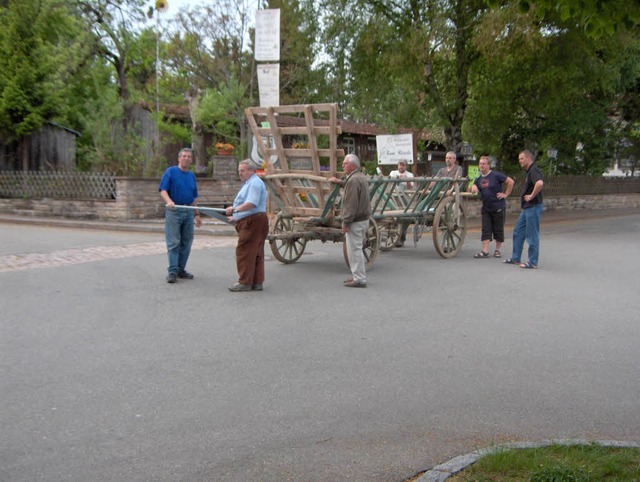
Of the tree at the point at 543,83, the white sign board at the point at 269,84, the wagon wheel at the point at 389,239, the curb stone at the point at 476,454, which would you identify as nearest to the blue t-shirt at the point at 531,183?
the wagon wheel at the point at 389,239

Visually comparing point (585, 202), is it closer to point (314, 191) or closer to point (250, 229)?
point (314, 191)

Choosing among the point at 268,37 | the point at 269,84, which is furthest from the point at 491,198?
the point at 268,37

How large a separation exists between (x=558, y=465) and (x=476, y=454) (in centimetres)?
46

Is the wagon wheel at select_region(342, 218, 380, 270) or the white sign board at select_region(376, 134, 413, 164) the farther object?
the white sign board at select_region(376, 134, 413, 164)

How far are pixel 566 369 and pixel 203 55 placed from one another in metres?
26.2

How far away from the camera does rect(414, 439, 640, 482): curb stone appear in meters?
3.62

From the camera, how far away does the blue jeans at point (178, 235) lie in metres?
9.45

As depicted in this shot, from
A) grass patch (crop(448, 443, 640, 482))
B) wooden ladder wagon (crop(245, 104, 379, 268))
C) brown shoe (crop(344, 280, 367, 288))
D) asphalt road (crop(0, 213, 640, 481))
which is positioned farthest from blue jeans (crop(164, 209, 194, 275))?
grass patch (crop(448, 443, 640, 482))

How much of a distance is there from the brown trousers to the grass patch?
5400mm

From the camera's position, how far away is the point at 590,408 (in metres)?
4.93

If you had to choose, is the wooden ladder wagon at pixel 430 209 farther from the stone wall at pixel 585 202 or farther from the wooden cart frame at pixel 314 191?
the stone wall at pixel 585 202

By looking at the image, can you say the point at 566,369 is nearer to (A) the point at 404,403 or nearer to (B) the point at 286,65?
(A) the point at 404,403

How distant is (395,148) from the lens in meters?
19.4

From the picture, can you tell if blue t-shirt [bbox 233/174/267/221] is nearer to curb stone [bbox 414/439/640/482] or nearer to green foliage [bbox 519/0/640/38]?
green foliage [bbox 519/0/640/38]
